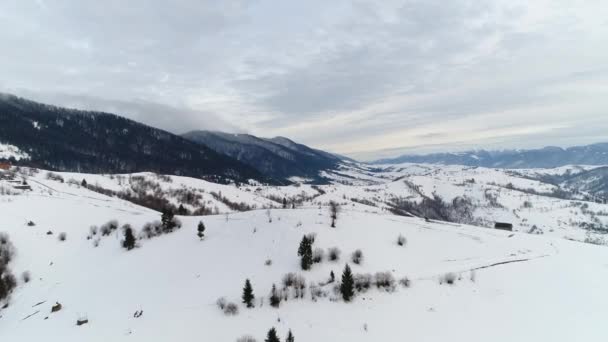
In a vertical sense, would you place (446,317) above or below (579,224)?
above

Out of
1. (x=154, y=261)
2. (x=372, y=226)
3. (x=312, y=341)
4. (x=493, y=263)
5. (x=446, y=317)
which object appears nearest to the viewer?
(x=312, y=341)

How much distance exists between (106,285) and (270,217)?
1842 centimetres

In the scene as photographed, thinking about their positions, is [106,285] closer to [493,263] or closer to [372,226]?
[372,226]

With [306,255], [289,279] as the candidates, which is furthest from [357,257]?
[289,279]

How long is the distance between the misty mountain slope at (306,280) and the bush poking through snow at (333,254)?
798 millimetres

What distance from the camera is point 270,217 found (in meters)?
38.3

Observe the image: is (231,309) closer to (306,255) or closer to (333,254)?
(306,255)

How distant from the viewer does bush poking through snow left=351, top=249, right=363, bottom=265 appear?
27281 millimetres

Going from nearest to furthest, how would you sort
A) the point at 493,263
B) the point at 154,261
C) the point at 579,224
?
the point at 493,263 < the point at 154,261 < the point at 579,224

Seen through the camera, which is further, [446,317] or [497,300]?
[497,300]

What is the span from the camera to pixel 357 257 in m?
27.7

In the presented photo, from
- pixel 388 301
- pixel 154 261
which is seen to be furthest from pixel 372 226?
pixel 154 261

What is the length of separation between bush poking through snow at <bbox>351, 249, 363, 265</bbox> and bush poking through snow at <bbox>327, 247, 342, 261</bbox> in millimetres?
1422

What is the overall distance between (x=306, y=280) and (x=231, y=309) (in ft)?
21.9
